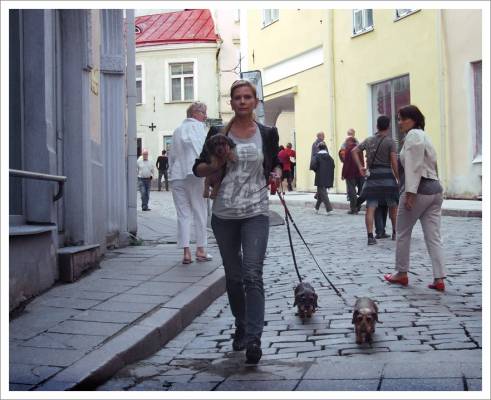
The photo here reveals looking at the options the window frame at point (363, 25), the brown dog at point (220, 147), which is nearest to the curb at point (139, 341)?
the brown dog at point (220, 147)

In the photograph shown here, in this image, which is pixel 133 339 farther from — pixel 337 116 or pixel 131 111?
pixel 337 116

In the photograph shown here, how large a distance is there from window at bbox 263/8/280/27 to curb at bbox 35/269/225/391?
22.3 m

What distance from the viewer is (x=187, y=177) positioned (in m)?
8.59

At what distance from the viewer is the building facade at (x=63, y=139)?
6.80 metres

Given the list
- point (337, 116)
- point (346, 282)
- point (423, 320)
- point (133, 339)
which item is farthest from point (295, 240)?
point (337, 116)

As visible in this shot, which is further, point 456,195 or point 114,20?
point 456,195

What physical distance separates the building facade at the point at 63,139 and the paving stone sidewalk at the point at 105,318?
374 mm

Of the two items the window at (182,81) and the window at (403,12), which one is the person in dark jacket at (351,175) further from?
the window at (182,81)

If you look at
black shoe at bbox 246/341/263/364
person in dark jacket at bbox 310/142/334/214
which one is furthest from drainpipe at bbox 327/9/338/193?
black shoe at bbox 246/341/263/364

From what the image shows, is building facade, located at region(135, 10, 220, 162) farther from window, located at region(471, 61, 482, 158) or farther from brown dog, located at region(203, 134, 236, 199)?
brown dog, located at region(203, 134, 236, 199)

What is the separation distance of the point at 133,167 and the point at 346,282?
5154mm

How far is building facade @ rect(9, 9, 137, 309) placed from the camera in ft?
22.3

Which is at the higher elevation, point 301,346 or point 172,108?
point 172,108

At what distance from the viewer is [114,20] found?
10938 mm
